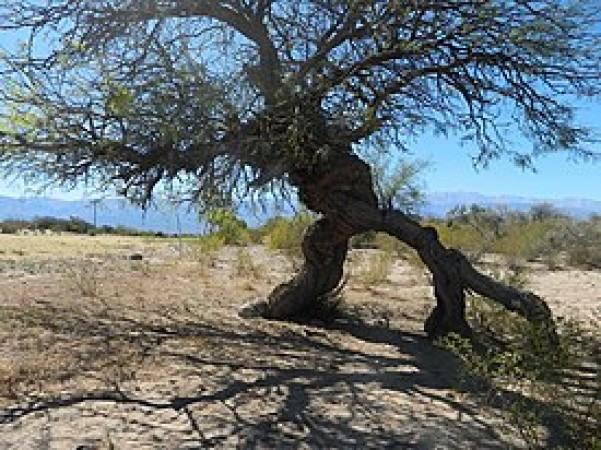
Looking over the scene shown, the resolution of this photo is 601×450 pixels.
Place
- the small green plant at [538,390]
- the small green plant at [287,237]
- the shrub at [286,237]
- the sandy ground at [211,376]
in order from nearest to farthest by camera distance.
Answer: the small green plant at [538,390] → the sandy ground at [211,376] → the small green plant at [287,237] → the shrub at [286,237]

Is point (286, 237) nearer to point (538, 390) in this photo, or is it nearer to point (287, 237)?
point (287, 237)

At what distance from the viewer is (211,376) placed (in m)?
6.32

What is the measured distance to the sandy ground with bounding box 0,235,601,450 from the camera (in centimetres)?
484

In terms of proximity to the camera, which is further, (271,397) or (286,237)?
(286,237)

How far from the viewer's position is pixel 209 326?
8.82 m

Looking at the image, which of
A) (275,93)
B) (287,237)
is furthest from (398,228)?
(287,237)

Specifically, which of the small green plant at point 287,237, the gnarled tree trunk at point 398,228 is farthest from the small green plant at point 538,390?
the small green plant at point 287,237

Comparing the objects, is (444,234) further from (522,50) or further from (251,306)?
Answer: (522,50)

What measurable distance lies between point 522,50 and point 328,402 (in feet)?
14.9

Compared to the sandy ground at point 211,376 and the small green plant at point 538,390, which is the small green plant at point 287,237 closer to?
the sandy ground at point 211,376

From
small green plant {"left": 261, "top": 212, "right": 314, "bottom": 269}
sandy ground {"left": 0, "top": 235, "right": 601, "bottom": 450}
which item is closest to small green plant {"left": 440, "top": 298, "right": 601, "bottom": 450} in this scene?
sandy ground {"left": 0, "top": 235, "right": 601, "bottom": 450}

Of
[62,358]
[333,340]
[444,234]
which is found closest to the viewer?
[62,358]

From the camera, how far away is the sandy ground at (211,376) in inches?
190

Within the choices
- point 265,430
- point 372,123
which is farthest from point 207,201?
point 265,430
